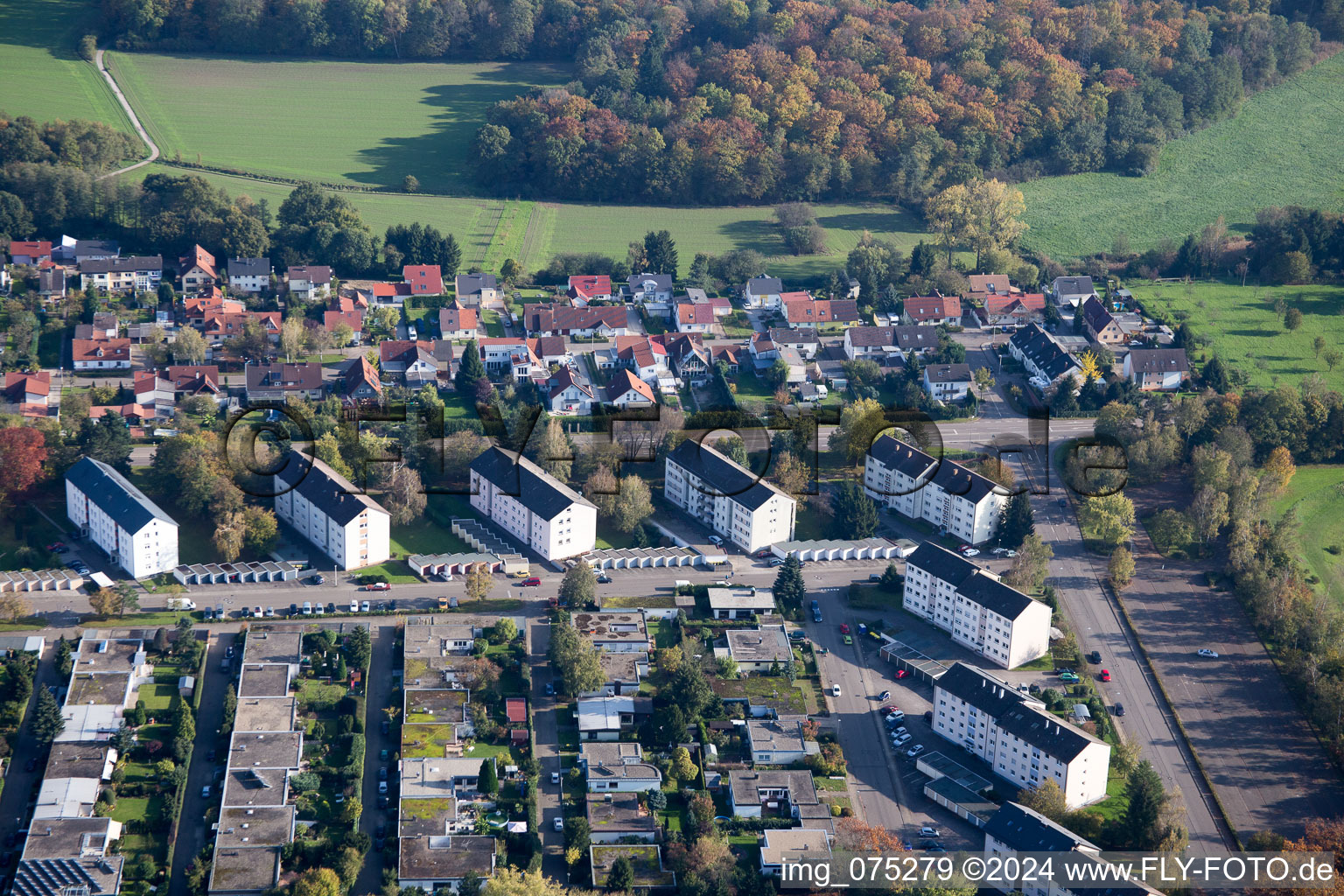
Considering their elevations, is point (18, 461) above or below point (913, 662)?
above

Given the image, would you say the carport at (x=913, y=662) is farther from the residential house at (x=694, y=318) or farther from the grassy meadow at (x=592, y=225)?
the grassy meadow at (x=592, y=225)

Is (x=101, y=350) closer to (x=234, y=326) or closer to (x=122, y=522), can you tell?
(x=234, y=326)

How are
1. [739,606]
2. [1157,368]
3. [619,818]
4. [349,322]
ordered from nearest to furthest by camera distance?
[619,818] → [739,606] → [1157,368] → [349,322]

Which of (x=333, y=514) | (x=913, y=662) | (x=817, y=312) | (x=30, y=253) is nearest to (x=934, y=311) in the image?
(x=817, y=312)

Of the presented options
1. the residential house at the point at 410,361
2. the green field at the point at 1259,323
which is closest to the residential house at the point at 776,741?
the residential house at the point at 410,361

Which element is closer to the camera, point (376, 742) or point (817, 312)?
point (376, 742)

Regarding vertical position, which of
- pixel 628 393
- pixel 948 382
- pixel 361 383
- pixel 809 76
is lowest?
pixel 361 383

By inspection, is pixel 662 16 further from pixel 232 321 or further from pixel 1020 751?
pixel 1020 751

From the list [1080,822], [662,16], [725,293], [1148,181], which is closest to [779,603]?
[1080,822]

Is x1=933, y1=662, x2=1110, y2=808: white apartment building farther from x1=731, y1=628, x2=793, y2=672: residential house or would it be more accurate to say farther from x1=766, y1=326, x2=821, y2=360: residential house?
x1=766, y1=326, x2=821, y2=360: residential house
